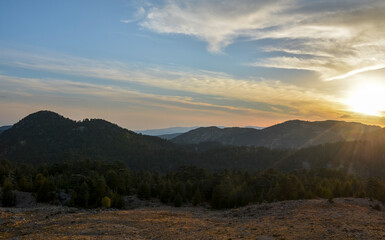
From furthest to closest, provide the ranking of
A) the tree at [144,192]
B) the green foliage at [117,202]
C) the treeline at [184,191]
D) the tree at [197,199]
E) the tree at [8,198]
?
the tree at [144,192] → the tree at [197,199] → the treeline at [184,191] → the green foliage at [117,202] → the tree at [8,198]

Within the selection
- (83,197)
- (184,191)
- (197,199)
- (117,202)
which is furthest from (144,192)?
(83,197)

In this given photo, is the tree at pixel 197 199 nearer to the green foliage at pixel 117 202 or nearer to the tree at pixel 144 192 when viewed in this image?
the tree at pixel 144 192

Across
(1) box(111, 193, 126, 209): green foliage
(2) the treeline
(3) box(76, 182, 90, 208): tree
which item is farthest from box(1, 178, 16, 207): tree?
(1) box(111, 193, 126, 209): green foliage

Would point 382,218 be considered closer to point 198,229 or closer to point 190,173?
point 198,229

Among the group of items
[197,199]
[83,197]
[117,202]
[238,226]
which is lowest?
[197,199]

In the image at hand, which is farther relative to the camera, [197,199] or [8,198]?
[197,199]

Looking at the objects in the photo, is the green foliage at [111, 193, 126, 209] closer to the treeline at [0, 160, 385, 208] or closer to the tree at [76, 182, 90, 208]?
the treeline at [0, 160, 385, 208]

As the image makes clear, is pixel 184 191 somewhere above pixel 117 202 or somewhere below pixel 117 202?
below

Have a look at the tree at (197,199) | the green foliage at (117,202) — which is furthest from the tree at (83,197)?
the tree at (197,199)

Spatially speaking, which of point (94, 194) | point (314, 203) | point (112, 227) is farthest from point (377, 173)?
point (112, 227)

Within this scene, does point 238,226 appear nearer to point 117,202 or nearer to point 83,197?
point 117,202

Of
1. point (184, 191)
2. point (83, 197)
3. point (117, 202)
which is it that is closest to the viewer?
point (117, 202)

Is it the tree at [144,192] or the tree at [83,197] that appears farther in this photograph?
the tree at [144,192]

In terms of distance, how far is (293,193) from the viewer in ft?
210
